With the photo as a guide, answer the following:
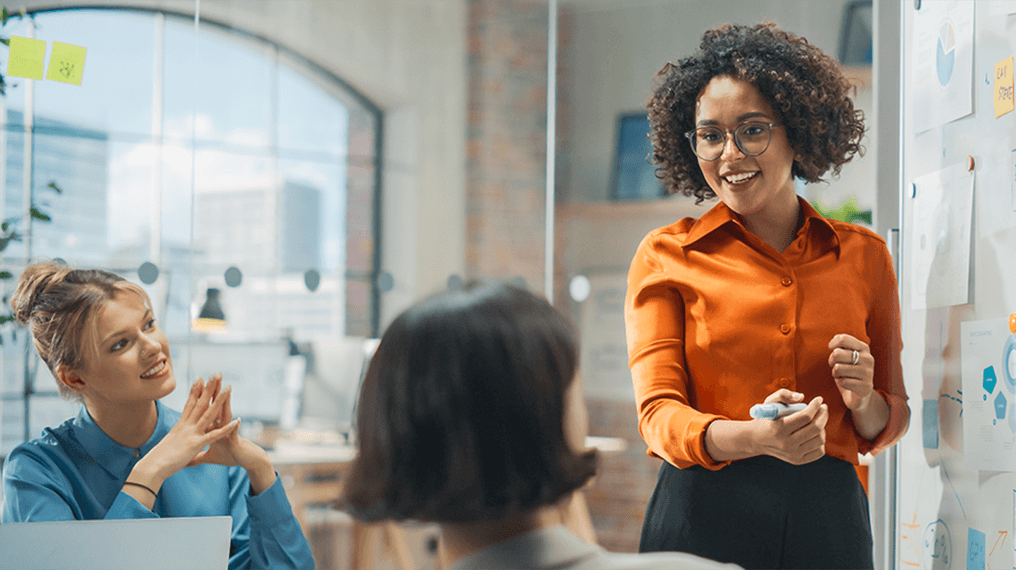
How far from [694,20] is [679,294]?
123cm

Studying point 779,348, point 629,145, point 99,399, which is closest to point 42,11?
point 99,399

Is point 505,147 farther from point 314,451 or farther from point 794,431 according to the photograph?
point 794,431

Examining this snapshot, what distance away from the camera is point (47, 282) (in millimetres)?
1626

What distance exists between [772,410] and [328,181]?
75.8 inches

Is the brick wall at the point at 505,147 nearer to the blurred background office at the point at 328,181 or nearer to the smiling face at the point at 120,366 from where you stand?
the blurred background office at the point at 328,181

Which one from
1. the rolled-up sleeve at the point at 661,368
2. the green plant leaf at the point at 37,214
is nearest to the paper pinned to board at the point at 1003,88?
the rolled-up sleeve at the point at 661,368

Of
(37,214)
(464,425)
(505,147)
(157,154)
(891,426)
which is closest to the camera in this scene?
(464,425)

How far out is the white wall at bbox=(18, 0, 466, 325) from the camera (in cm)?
273

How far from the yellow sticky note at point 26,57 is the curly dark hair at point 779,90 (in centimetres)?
174

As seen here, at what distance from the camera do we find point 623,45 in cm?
255

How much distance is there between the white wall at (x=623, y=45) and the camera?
2.33 metres

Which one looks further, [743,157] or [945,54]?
[945,54]

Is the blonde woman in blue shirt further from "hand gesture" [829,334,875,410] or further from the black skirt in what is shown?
"hand gesture" [829,334,875,410]

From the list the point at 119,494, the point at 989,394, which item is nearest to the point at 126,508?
the point at 119,494
